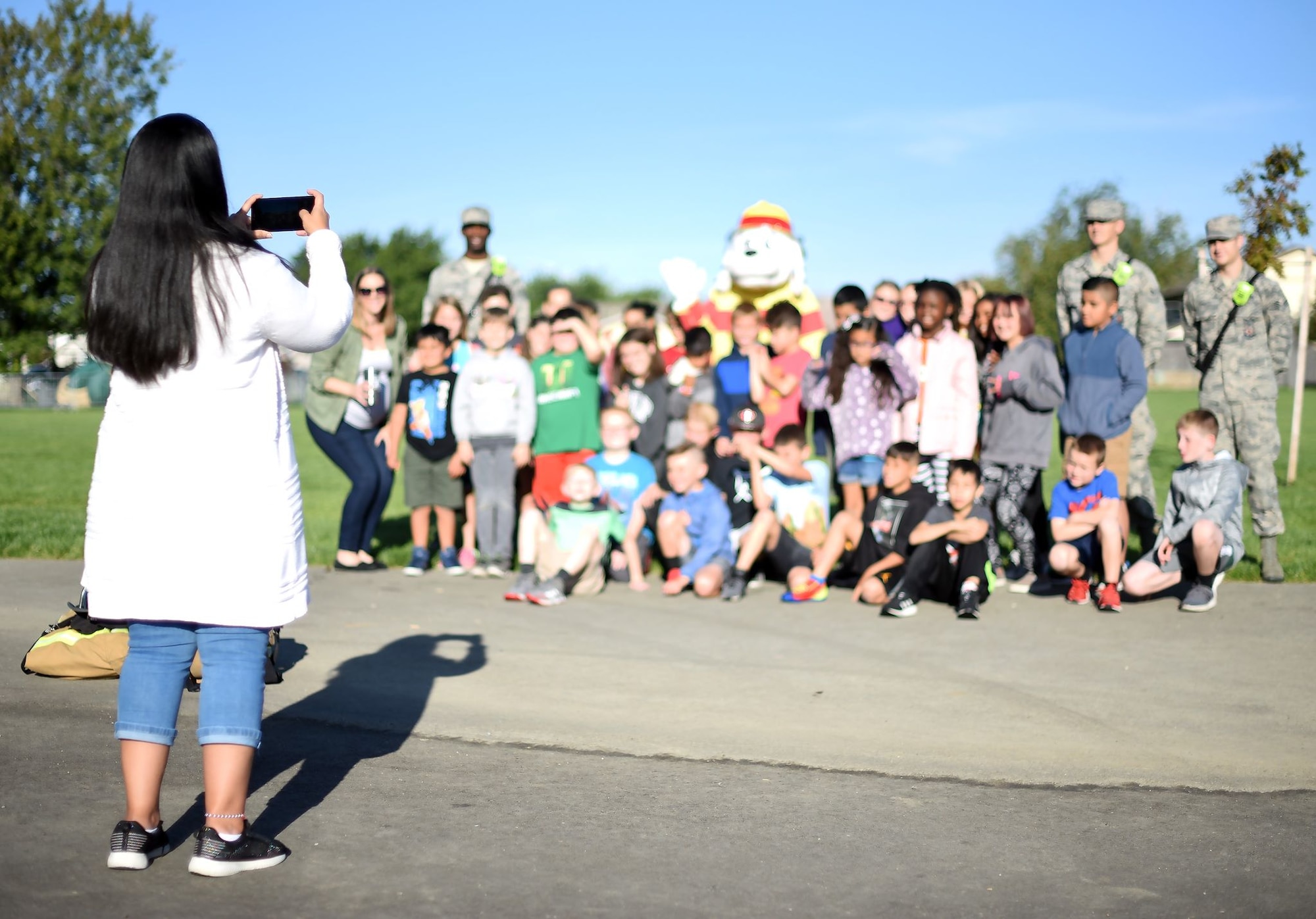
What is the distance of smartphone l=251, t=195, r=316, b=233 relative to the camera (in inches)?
144

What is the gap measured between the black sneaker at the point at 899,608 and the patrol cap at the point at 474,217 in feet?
16.7

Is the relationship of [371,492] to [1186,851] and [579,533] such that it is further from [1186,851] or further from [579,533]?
[1186,851]

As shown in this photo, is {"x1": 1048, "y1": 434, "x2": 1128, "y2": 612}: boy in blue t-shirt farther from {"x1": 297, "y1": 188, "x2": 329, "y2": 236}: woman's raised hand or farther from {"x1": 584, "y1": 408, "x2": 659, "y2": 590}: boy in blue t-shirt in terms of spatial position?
{"x1": 297, "y1": 188, "x2": 329, "y2": 236}: woman's raised hand

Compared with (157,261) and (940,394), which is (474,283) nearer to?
(940,394)

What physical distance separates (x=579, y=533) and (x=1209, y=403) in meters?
4.57

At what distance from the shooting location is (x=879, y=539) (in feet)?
27.7

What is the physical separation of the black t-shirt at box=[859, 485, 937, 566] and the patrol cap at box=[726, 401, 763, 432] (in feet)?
3.60

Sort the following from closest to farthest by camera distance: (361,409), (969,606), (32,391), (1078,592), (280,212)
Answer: (280,212) < (969,606) < (1078,592) < (361,409) < (32,391)

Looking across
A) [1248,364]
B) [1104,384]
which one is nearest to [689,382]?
[1104,384]

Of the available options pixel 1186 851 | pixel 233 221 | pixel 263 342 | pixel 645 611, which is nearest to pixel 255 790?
pixel 263 342

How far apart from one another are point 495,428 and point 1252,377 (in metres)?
5.38

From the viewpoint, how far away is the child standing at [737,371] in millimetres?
9711

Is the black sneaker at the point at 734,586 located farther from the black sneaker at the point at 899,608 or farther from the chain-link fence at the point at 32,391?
the chain-link fence at the point at 32,391

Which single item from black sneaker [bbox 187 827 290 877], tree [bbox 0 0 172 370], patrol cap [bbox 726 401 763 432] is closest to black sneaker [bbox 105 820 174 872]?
black sneaker [bbox 187 827 290 877]
